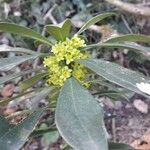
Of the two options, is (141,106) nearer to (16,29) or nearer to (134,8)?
(134,8)

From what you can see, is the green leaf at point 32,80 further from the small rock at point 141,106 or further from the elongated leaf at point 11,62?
the small rock at point 141,106

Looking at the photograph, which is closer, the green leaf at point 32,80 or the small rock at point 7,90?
the green leaf at point 32,80

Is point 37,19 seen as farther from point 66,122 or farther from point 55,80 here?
point 66,122

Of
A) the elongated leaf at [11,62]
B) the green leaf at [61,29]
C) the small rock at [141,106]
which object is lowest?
the small rock at [141,106]

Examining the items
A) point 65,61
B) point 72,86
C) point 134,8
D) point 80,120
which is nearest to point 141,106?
point 134,8

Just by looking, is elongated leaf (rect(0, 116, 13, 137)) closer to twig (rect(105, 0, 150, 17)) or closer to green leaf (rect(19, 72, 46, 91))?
green leaf (rect(19, 72, 46, 91))

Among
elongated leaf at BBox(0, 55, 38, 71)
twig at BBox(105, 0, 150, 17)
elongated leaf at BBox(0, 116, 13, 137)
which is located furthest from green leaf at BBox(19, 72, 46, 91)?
twig at BBox(105, 0, 150, 17)

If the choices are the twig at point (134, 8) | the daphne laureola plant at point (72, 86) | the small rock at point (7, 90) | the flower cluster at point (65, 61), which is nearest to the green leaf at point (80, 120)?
the daphne laureola plant at point (72, 86)
